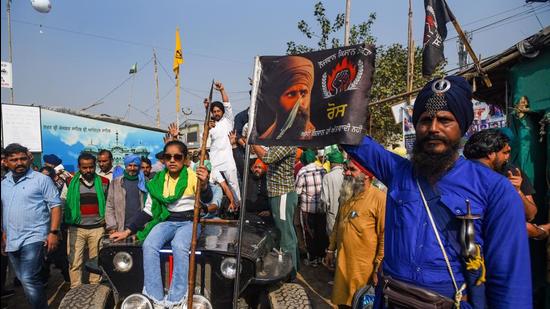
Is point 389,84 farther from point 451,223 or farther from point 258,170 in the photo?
point 451,223

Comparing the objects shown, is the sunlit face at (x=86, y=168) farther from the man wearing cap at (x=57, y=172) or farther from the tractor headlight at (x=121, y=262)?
the tractor headlight at (x=121, y=262)

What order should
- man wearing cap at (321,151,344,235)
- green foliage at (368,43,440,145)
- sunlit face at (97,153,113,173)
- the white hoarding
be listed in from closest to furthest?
A: man wearing cap at (321,151,344,235) → sunlit face at (97,153,113,173) → the white hoarding → green foliage at (368,43,440,145)

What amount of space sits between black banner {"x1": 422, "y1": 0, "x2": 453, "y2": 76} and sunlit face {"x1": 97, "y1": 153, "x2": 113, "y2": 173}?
5.73 metres

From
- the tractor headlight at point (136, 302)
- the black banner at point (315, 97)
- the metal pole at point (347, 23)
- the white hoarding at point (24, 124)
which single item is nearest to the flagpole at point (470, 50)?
the black banner at point (315, 97)

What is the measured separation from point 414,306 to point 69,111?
22.9 metres

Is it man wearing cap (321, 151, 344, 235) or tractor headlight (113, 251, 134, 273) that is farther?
man wearing cap (321, 151, 344, 235)

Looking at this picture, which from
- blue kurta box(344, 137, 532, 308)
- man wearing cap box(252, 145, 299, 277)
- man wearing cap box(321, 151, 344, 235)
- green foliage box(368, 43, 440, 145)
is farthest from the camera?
green foliage box(368, 43, 440, 145)

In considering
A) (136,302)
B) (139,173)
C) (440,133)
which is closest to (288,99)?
(440,133)

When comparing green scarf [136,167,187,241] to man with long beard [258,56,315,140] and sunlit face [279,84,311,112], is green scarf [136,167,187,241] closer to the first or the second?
man with long beard [258,56,315,140]

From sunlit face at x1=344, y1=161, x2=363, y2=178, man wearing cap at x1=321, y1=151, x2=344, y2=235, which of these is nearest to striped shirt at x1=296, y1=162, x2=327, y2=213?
man wearing cap at x1=321, y1=151, x2=344, y2=235

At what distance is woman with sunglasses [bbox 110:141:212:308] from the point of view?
10.8 feet

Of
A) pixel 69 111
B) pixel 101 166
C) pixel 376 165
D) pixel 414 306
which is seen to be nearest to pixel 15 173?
pixel 101 166

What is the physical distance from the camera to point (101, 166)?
607 centimetres

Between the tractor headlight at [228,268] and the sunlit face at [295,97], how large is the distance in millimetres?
1554
